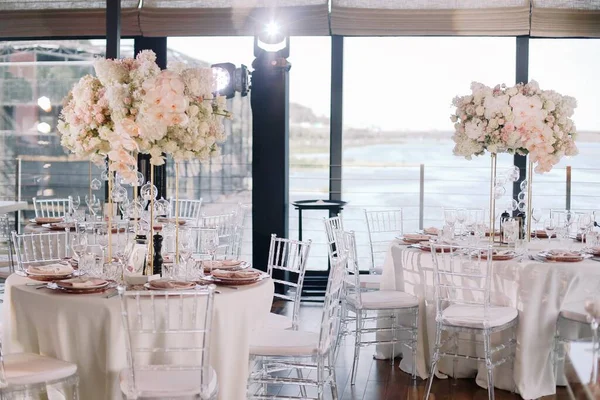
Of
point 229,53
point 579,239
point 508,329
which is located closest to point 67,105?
point 508,329

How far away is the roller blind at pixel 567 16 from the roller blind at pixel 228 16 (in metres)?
Result: 1.98

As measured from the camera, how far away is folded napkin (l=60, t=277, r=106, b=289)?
12.5 feet

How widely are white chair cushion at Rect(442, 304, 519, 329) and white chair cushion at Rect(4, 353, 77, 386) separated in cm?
224

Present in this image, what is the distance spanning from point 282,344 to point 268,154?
3882mm

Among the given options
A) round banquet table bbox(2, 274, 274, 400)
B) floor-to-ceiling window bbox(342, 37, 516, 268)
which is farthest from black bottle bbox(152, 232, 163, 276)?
floor-to-ceiling window bbox(342, 37, 516, 268)

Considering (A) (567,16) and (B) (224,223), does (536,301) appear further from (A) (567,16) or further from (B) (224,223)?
(A) (567,16)

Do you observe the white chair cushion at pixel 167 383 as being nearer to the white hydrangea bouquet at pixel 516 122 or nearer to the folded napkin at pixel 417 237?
the folded napkin at pixel 417 237

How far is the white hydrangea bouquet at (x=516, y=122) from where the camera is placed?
5.21 metres

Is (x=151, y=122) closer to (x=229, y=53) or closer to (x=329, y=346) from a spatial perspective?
(x=329, y=346)

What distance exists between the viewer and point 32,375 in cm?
356

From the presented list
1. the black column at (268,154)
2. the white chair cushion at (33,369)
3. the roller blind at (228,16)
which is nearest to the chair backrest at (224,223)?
the black column at (268,154)

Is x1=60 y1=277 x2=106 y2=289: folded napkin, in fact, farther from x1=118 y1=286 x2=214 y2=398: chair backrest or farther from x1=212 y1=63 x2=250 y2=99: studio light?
x1=212 y1=63 x2=250 y2=99: studio light

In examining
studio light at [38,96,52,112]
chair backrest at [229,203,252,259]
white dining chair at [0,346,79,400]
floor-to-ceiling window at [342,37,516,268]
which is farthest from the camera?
floor-to-ceiling window at [342,37,516,268]

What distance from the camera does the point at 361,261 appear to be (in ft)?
32.2
